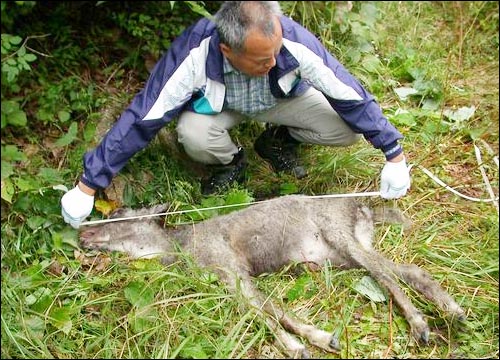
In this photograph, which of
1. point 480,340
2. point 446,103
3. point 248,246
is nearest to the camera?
point 480,340

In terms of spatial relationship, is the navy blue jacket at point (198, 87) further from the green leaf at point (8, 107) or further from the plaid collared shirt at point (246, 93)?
the green leaf at point (8, 107)

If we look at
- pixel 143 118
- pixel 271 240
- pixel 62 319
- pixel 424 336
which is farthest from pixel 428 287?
pixel 62 319

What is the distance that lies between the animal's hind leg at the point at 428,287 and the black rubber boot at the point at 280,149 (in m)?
1.14

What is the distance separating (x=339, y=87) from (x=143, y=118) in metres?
1.19

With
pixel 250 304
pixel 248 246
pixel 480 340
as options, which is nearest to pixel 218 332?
pixel 250 304

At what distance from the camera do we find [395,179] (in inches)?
147

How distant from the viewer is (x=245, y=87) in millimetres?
3771

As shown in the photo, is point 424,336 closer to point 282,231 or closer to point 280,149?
point 282,231

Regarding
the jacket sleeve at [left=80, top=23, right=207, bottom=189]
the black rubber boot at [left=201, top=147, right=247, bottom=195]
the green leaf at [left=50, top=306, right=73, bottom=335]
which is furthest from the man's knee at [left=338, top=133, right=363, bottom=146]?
the green leaf at [left=50, top=306, right=73, bottom=335]

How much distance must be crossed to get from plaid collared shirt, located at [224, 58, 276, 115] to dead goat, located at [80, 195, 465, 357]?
2.12 ft

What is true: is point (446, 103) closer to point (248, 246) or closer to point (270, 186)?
point (270, 186)

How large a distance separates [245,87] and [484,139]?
6.42ft

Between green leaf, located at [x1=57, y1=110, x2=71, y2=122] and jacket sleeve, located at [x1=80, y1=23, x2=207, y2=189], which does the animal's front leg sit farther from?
green leaf, located at [x1=57, y1=110, x2=71, y2=122]

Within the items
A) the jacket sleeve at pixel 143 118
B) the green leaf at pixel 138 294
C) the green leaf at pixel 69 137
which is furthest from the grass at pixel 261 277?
the jacket sleeve at pixel 143 118
